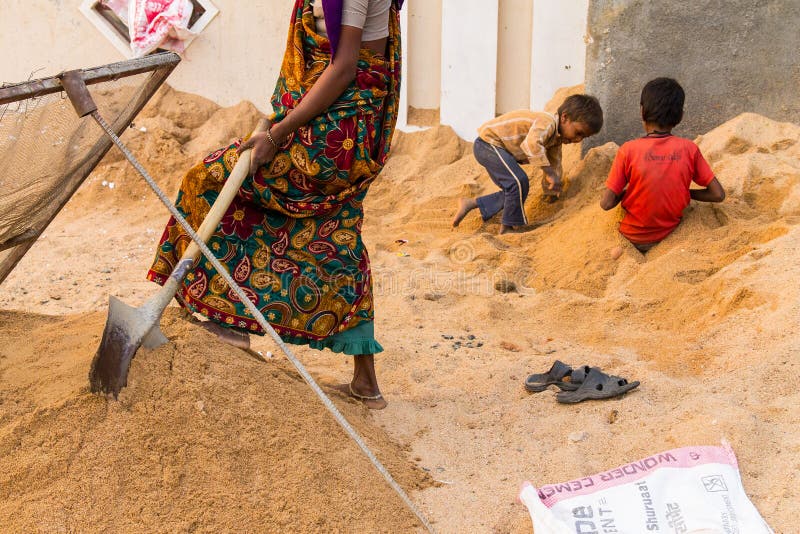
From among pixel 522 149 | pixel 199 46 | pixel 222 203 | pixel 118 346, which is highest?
pixel 222 203

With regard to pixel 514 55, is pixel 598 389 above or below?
below

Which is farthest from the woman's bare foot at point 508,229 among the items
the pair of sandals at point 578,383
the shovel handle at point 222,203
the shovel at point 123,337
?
the shovel at point 123,337

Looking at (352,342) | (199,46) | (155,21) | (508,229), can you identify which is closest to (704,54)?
(508,229)

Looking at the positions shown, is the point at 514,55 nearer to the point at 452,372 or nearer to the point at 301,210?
the point at 452,372

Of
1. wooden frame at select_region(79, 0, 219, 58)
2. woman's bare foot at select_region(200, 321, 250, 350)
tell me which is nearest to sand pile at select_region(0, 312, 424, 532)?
woman's bare foot at select_region(200, 321, 250, 350)

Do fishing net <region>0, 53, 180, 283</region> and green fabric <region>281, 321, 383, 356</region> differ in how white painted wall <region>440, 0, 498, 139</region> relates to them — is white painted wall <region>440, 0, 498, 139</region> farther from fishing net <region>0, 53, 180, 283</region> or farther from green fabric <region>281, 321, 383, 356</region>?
fishing net <region>0, 53, 180, 283</region>

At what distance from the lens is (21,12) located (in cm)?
620

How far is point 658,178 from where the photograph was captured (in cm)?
429

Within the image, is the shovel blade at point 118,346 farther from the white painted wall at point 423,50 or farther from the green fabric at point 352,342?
the white painted wall at point 423,50

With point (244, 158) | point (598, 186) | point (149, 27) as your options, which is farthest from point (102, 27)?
point (244, 158)

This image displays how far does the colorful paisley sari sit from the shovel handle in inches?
3.1

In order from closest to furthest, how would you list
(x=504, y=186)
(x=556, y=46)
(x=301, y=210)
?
(x=301, y=210)
(x=504, y=186)
(x=556, y=46)

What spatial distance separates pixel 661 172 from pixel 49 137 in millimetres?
2997

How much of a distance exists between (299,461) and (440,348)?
1.40 m
